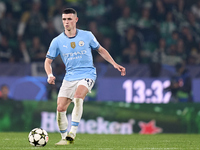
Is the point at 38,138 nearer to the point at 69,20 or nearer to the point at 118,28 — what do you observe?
the point at 69,20

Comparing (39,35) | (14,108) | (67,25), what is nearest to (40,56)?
(39,35)

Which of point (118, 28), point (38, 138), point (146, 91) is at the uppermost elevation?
point (118, 28)

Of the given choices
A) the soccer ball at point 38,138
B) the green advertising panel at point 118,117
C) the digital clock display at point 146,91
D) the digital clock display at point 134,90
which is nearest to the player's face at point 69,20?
the soccer ball at point 38,138

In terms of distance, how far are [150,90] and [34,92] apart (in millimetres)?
3046

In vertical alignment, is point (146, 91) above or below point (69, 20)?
below

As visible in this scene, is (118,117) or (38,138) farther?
(118,117)

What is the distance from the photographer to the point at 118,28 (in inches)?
661

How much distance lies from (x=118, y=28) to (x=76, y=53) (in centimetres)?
891

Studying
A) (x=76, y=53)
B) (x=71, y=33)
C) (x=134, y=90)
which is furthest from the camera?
(x=134, y=90)

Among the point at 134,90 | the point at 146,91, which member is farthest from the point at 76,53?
the point at 146,91

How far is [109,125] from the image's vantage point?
12.7 m

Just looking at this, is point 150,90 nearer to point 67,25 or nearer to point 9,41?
point 9,41

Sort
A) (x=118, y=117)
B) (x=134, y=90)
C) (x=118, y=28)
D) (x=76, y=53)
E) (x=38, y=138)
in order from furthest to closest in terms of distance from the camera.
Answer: (x=118, y=28) → (x=134, y=90) → (x=118, y=117) → (x=76, y=53) → (x=38, y=138)

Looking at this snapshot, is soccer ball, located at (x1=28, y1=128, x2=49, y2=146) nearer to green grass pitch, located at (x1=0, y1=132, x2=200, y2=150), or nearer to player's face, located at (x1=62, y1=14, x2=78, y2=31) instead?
green grass pitch, located at (x1=0, y1=132, x2=200, y2=150)
